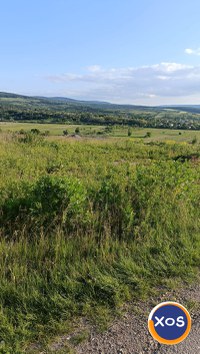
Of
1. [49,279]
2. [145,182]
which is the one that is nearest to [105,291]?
[49,279]

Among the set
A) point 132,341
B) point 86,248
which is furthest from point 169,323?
point 86,248

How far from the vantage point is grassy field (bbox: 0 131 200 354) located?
102 inches

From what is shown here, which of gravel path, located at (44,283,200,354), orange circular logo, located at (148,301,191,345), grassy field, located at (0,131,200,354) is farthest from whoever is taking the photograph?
grassy field, located at (0,131,200,354)

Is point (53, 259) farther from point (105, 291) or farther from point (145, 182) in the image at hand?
point (145, 182)

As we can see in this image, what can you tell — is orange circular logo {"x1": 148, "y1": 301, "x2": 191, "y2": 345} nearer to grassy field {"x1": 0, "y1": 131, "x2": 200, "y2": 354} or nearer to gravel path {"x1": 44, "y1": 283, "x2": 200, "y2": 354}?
gravel path {"x1": 44, "y1": 283, "x2": 200, "y2": 354}

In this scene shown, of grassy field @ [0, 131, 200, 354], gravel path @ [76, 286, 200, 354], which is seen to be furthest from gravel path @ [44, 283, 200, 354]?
grassy field @ [0, 131, 200, 354]

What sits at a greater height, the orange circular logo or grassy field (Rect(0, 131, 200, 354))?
grassy field (Rect(0, 131, 200, 354))

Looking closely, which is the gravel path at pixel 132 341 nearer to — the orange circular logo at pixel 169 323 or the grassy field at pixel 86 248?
the orange circular logo at pixel 169 323

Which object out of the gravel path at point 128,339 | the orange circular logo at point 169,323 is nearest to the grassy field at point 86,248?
the gravel path at point 128,339

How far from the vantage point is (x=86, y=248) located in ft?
11.6

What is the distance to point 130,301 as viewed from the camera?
9.11ft

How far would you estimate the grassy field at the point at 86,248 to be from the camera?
2.58 metres

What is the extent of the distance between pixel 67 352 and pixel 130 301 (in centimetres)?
85

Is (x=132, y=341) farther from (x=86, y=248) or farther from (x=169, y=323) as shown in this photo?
(x=86, y=248)
